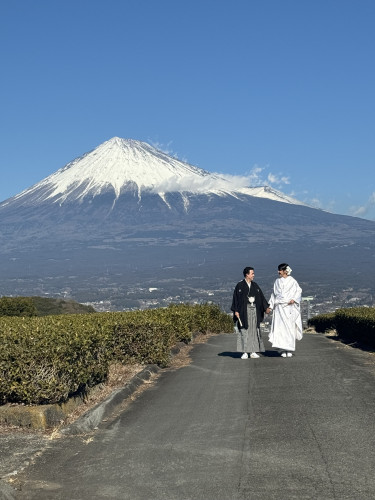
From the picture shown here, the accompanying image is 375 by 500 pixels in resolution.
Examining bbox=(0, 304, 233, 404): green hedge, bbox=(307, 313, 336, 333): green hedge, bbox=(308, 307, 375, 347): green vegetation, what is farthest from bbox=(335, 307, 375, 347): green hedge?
bbox=(0, 304, 233, 404): green hedge

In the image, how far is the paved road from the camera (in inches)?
224

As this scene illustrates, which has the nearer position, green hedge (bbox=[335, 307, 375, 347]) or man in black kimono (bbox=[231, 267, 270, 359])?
man in black kimono (bbox=[231, 267, 270, 359])

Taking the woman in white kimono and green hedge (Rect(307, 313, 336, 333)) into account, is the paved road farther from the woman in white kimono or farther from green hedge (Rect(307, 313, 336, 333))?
green hedge (Rect(307, 313, 336, 333))

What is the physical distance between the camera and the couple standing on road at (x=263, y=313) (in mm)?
14469

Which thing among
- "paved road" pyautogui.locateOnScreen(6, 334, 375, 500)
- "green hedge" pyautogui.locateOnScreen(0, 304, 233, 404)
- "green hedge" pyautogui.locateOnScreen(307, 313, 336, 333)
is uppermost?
"green hedge" pyautogui.locateOnScreen(0, 304, 233, 404)

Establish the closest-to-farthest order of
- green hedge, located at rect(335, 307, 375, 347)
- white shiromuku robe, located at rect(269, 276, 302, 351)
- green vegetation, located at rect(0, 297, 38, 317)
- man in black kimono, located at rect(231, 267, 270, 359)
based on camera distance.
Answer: man in black kimono, located at rect(231, 267, 270, 359), white shiromuku robe, located at rect(269, 276, 302, 351), green hedge, located at rect(335, 307, 375, 347), green vegetation, located at rect(0, 297, 38, 317)

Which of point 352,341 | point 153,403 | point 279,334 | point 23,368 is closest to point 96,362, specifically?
point 153,403

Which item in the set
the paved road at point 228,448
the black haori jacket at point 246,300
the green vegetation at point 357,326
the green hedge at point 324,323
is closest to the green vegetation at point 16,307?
the green hedge at point 324,323

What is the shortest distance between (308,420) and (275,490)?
2.26 meters

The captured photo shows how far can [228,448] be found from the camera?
22.1ft

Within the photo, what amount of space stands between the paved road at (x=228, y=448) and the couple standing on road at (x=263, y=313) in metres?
3.82

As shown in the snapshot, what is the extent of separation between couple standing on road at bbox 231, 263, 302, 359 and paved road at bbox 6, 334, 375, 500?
382 cm

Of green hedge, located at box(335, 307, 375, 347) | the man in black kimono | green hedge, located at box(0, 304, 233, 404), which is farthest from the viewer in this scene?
green hedge, located at box(335, 307, 375, 347)

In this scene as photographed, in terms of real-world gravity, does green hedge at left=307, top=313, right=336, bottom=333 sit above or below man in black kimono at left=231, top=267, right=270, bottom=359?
below
